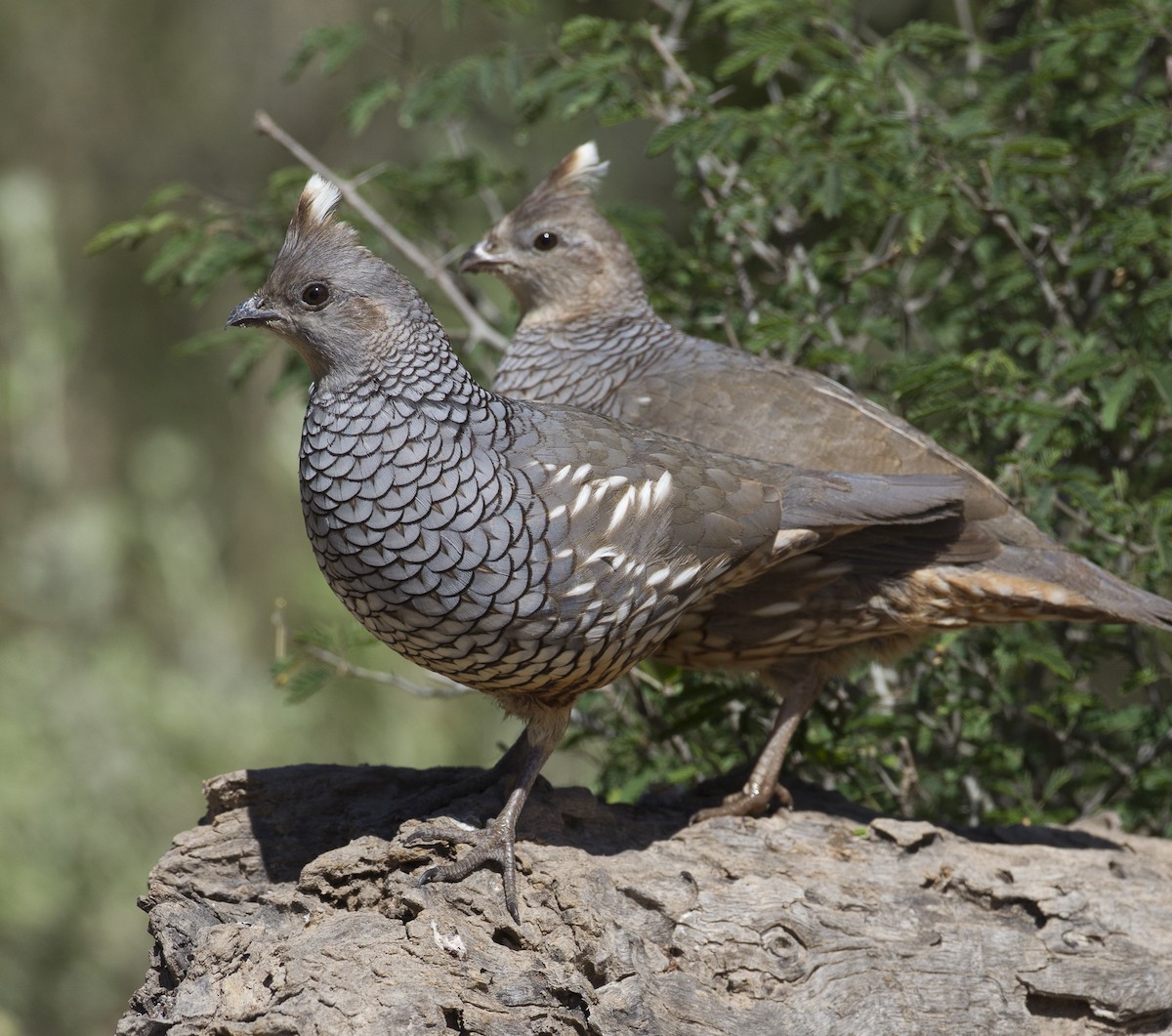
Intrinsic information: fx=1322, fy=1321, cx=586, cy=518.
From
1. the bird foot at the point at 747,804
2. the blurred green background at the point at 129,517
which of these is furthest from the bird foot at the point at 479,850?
the blurred green background at the point at 129,517

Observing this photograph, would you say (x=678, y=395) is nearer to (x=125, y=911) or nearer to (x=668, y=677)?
(x=668, y=677)

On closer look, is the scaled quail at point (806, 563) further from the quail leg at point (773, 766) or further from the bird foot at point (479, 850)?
the bird foot at point (479, 850)

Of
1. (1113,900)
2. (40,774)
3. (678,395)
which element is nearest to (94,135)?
(40,774)

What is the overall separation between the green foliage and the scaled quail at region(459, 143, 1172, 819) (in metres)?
0.27

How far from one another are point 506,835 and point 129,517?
647 centimetres

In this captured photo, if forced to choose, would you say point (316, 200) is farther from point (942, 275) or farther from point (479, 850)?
point (942, 275)

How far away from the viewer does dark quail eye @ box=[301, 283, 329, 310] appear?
3.27 m

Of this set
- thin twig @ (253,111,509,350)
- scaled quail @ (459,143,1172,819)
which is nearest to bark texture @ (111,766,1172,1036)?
scaled quail @ (459,143,1172,819)

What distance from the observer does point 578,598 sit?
10.6ft

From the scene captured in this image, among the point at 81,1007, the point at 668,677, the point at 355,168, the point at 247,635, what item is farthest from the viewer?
the point at 247,635

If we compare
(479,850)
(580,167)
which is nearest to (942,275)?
(580,167)

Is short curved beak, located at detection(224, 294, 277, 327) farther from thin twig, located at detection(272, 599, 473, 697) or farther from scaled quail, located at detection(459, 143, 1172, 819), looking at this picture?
thin twig, located at detection(272, 599, 473, 697)

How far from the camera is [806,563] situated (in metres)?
3.87

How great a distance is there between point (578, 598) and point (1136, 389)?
2216mm
